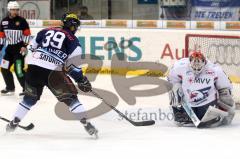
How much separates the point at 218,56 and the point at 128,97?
123 centimetres

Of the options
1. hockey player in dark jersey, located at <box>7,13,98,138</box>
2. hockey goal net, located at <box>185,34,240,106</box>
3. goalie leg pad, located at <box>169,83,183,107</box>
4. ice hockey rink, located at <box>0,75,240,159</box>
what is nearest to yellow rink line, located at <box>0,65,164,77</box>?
hockey goal net, located at <box>185,34,240,106</box>

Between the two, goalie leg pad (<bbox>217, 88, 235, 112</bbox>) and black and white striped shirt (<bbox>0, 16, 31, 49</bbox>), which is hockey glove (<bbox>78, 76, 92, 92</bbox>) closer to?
goalie leg pad (<bbox>217, 88, 235, 112</bbox>)

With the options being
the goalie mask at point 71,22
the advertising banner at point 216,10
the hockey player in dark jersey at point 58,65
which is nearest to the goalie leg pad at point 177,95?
the hockey player in dark jersey at point 58,65

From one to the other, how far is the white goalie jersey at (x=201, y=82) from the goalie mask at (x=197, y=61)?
0.21 ft

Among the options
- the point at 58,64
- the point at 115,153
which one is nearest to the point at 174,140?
the point at 115,153

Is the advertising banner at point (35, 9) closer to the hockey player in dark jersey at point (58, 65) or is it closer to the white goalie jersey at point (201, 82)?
the white goalie jersey at point (201, 82)

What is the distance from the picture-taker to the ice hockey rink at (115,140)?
4.99 metres

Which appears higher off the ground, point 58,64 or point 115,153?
point 58,64

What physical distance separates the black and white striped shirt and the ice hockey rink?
1.54 metres

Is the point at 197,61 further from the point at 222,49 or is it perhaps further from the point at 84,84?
the point at 222,49

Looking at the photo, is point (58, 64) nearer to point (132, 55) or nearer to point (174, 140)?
point (174, 140)

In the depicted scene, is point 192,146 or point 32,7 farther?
point 32,7

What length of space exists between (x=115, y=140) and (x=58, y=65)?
0.81 metres

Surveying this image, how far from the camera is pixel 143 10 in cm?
1099
